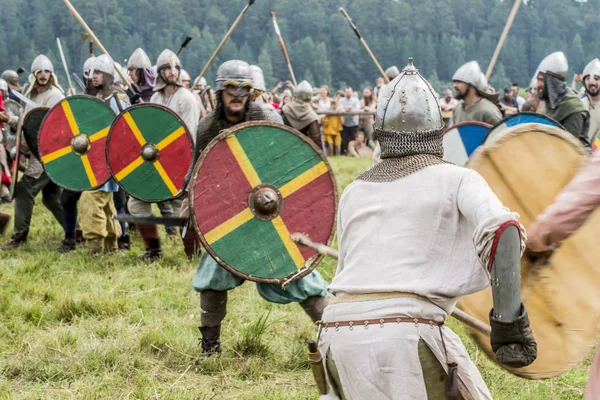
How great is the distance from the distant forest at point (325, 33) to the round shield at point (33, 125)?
42243mm

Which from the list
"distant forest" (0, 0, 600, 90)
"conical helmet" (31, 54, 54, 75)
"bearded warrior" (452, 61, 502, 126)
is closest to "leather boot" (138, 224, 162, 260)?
"conical helmet" (31, 54, 54, 75)

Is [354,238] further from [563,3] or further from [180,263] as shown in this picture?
[563,3]

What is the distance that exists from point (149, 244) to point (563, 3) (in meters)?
67.9

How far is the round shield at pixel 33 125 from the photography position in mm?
7797

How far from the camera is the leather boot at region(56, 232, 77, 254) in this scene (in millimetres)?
7832

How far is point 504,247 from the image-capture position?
2266 mm

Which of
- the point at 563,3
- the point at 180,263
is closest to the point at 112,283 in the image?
A: the point at 180,263

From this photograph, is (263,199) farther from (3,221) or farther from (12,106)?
(12,106)

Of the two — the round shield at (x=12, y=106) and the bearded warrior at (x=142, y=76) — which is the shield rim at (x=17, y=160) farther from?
the round shield at (x=12, y=106)

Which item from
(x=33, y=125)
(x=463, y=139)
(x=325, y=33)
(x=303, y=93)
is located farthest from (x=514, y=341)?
(x=325, y=33)

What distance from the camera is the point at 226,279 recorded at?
4.49 m

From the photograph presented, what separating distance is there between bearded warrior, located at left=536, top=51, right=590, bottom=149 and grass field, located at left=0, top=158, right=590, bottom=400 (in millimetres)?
1982

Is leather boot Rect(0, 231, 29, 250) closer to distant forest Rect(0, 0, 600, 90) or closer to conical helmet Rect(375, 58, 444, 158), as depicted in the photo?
conical helmet Rect(375, 58, 444, 158)

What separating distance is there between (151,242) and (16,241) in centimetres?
157
